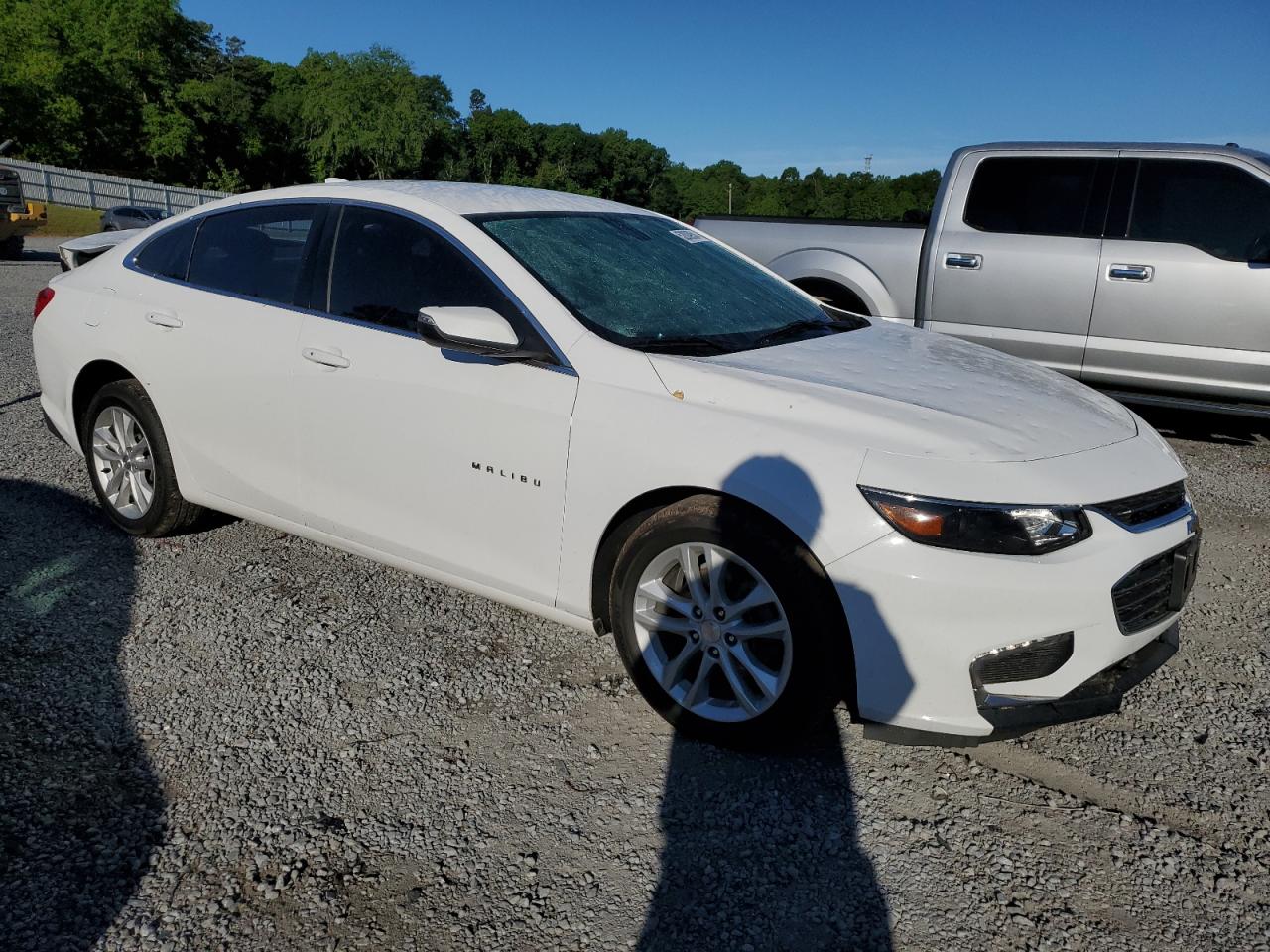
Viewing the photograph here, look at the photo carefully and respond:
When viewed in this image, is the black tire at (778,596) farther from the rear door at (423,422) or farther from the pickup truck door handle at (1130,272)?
the pickup truck door handle at (1130,272)

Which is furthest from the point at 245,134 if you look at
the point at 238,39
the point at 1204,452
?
the point at 1204,452

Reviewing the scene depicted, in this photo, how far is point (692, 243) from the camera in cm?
423

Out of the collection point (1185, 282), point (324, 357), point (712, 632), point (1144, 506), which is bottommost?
point (712, 632)

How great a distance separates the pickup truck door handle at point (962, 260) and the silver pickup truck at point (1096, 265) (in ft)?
0.03

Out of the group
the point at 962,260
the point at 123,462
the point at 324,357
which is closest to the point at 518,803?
the point at 324,357

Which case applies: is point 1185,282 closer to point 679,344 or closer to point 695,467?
point 679,344

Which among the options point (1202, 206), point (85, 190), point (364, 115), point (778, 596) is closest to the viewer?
point (778, 596)

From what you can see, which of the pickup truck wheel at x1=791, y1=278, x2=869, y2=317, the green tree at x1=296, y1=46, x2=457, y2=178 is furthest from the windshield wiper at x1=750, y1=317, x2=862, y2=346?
the green tree at x1=296, y1=46, x2=457, y2=178

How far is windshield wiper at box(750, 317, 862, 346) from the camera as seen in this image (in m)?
3.56

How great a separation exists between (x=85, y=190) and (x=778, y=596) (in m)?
45.8

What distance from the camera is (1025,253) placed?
683cm

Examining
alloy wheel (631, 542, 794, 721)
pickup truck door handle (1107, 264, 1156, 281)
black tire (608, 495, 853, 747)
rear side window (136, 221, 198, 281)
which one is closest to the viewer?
black tire (608, 495, 853, 747)

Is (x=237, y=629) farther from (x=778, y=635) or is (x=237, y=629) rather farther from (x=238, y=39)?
(x=238, y=39)

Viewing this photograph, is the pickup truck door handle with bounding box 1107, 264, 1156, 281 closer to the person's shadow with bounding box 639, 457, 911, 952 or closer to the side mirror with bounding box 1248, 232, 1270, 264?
the side mirror with bounding box 1248, 232, 1270, 264
